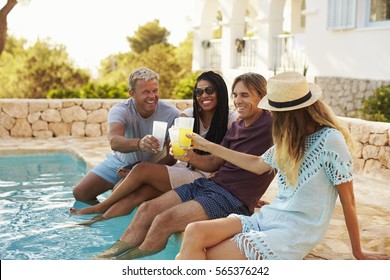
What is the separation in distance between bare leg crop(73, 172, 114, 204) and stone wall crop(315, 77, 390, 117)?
6.31 metres

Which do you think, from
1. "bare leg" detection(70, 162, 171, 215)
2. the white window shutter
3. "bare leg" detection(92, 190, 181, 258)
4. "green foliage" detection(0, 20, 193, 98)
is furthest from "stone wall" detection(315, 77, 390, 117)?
"green foliage" detection(0, 20, 193, 98)

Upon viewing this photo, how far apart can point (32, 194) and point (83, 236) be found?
1.97 m

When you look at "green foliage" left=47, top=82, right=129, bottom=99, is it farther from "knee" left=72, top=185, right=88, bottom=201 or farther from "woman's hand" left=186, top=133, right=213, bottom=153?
"woman's hand" left=186, top=133, right=213, bottom=153

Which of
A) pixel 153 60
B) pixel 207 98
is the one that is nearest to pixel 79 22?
pixel 153 60

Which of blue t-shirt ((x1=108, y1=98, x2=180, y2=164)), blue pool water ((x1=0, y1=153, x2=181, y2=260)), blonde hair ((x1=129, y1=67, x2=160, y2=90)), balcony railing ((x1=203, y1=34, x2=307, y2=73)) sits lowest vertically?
blue pool water ((x1=0, y1=153, x2=181, y2=260))

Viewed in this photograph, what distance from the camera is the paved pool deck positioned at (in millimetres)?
3762

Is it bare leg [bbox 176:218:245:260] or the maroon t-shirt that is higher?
the maroon t-shirt

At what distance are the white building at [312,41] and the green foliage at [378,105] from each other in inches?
30.8

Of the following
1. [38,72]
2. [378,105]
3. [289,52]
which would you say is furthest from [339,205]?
[38,72]

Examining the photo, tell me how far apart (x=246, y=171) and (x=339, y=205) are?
163cm

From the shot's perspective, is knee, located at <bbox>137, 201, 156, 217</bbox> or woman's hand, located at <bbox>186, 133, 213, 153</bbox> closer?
woman's hand, located at <bbox>186, 133, 213, 153</bbox>

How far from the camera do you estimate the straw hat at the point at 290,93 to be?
295 cm

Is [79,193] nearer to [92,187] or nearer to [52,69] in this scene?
[92,187]

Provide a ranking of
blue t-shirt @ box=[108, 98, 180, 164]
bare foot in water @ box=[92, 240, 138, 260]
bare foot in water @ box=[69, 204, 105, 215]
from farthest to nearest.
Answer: blue t-shirt @ box=[108, 98, 180, 164] → bare foot in water @ box=[69, 204, 105, 215] → bare foot in water @ box=[92, 240, 138, 260]
